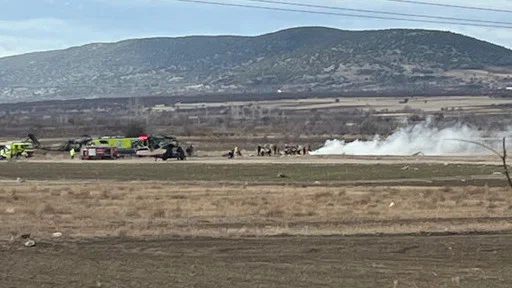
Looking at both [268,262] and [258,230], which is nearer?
[268,262]

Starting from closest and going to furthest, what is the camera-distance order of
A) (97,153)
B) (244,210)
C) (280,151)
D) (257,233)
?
(257,233)
(244,210)
(97,153)
(280,151)

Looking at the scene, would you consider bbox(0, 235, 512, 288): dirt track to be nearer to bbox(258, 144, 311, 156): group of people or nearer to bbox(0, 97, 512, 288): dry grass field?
bbox(0, 97, 512, 288): dry grass field

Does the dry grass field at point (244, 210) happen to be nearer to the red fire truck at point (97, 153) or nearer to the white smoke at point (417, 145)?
the red fire truck at point (97, 153)

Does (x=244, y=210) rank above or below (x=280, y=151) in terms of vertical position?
above

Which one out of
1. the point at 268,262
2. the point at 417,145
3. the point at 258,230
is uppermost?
the point at 268,262

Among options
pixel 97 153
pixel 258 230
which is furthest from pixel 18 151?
pixel 258 230

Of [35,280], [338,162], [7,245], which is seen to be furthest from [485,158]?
[35,280]

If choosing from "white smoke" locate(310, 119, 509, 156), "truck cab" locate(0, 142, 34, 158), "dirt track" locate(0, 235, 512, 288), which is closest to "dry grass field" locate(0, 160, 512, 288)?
"dirt track" locate(0, 235, 512, 288)

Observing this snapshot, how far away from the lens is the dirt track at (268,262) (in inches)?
949

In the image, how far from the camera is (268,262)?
2750 cm

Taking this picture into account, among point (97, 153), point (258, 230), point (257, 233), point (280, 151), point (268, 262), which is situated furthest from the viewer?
point (280, 151)

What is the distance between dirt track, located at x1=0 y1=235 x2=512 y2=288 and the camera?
949 inches

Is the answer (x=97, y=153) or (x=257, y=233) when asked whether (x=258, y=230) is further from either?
(x=97, y=153)

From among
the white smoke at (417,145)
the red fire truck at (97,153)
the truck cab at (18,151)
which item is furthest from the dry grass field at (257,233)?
the truck cab at (18,151)
